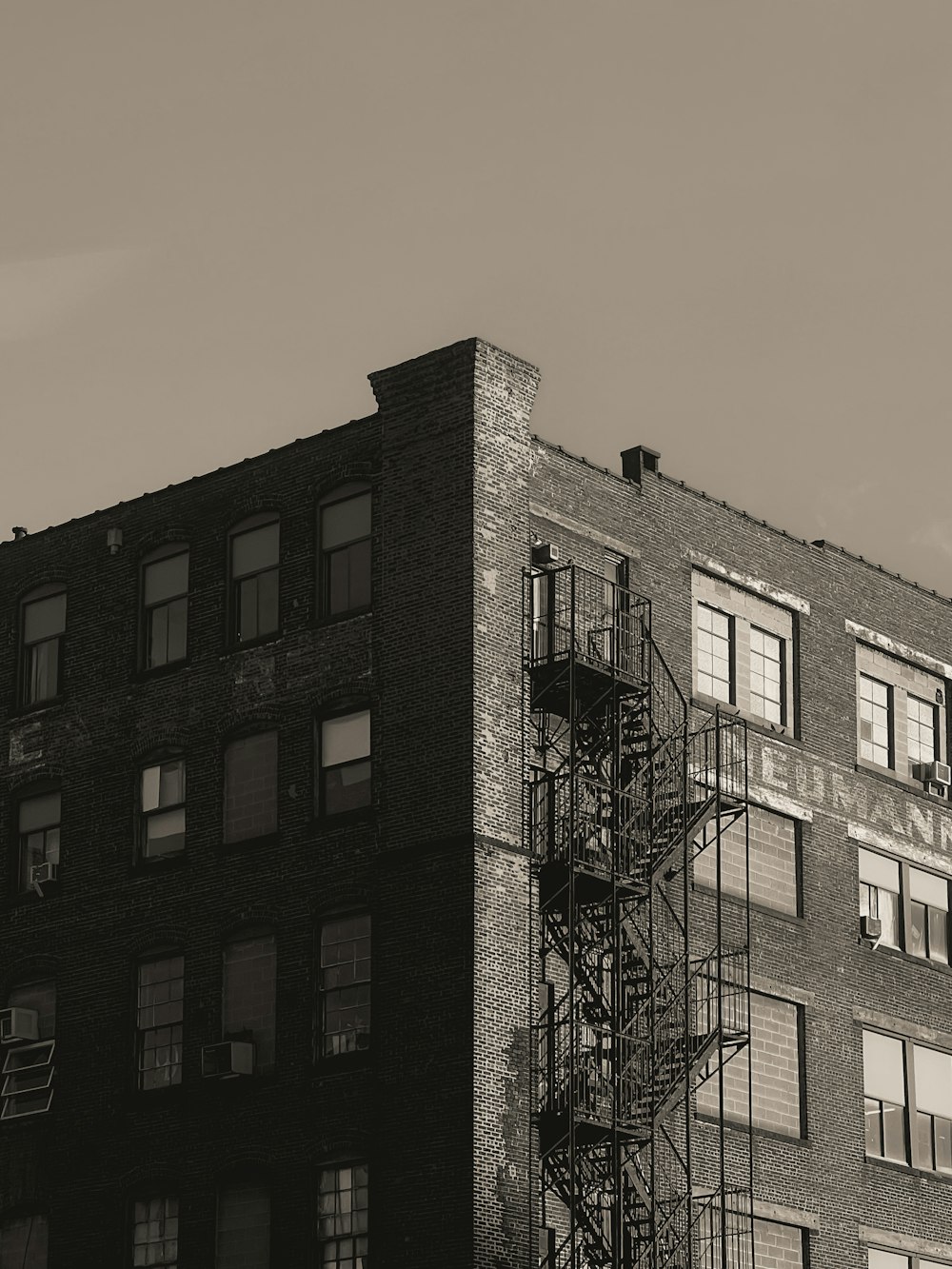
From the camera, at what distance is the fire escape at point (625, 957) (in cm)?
4312

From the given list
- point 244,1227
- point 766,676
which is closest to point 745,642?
point 766,676

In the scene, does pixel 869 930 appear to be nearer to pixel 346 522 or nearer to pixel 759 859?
pixel 759 859

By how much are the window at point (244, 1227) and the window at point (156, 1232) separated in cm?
96

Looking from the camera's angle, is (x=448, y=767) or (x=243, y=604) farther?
(x=243, y=604)

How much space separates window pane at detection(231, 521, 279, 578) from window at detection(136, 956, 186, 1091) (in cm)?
705

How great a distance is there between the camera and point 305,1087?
44.5 metres

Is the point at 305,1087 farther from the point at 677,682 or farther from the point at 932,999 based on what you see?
the point at 932,999

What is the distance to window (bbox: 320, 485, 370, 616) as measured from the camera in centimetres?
4656

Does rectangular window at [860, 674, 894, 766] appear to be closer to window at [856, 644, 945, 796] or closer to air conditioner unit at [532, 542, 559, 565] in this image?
window at [856, 644, 945, 796]

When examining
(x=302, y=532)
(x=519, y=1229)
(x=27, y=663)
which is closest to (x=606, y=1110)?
(x=519, y=1229)

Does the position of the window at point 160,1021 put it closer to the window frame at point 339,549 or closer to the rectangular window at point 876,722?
the window frame at point 339,549

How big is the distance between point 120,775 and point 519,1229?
39.4 ft

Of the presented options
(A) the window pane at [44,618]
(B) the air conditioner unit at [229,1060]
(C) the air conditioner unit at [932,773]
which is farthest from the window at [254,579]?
(C) the air conditioner unit at [932,773]

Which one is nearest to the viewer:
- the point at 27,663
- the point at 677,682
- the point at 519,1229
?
the point at 519,1229
